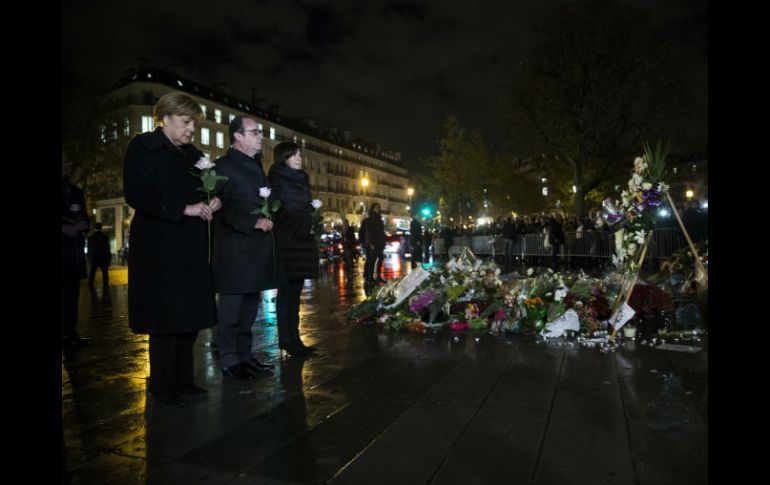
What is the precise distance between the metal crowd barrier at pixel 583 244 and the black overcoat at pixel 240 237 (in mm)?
10237

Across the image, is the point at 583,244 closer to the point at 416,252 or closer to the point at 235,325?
the point at 416,252

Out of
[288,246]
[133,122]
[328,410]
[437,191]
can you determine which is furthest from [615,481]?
[133,122]

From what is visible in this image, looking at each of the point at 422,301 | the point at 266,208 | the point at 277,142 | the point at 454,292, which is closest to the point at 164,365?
the point at 266,208

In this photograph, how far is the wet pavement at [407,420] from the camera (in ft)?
8.85

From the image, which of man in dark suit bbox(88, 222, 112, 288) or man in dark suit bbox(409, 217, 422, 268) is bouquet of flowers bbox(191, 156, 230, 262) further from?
man in dark suit bbox(409, 217, 422, 268)

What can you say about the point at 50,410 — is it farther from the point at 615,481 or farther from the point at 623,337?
the point at 623,337

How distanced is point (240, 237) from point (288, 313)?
1.16m

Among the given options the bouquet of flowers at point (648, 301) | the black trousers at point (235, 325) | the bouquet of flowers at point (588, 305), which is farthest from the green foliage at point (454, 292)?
the black trousers at point (235, 325)

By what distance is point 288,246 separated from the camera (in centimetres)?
548

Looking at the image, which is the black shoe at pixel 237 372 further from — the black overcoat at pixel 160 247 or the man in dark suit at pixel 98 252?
the man in dark suit at pixel 98 252

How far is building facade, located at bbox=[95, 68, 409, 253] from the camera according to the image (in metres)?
61.0

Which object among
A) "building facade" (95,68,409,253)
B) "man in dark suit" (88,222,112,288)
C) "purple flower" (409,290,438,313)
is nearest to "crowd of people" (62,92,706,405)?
"purple flower" (409,290,438,313)

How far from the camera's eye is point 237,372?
15.5ft

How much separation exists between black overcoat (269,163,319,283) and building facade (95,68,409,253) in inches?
906
